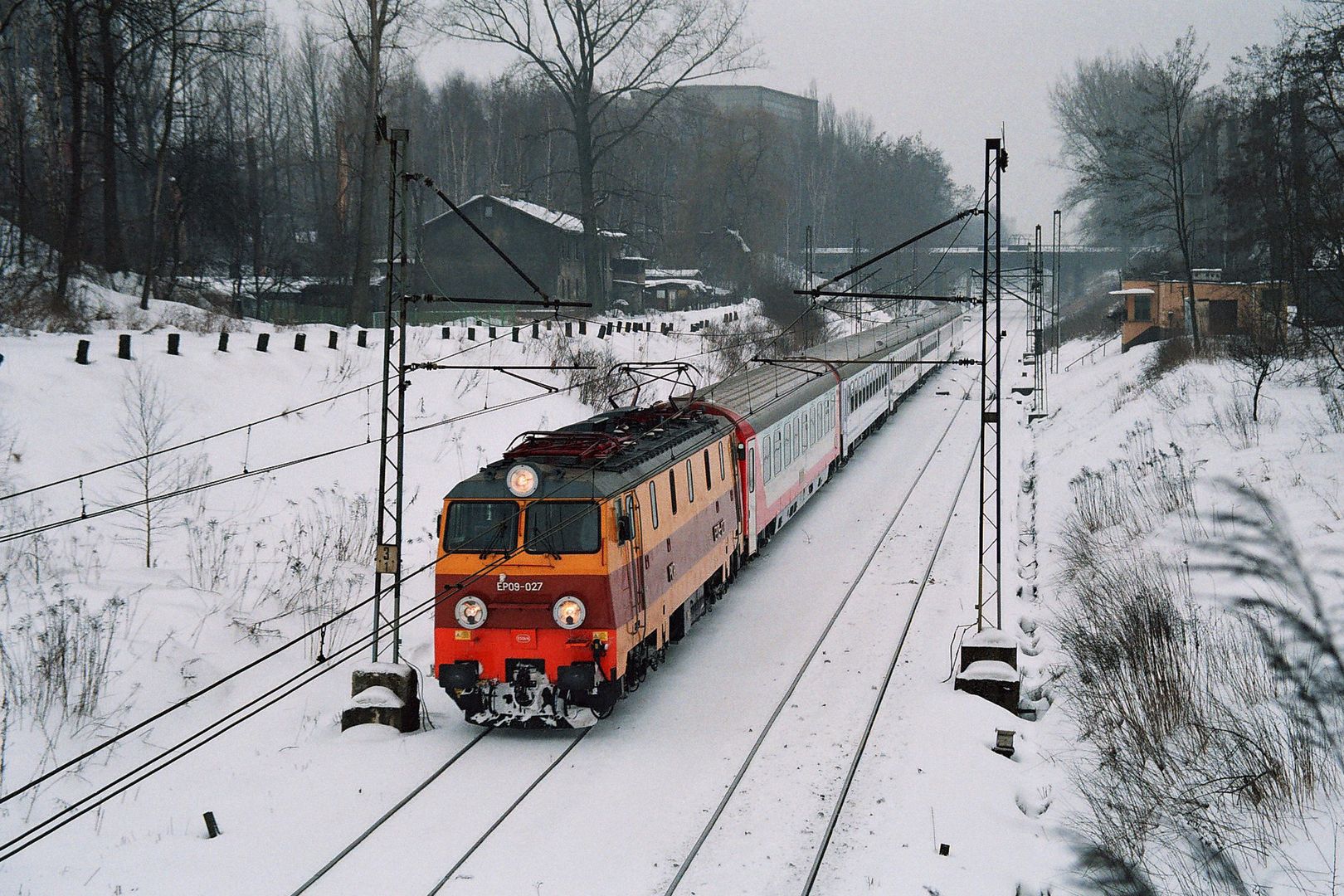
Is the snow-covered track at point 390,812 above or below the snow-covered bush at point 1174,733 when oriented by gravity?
below

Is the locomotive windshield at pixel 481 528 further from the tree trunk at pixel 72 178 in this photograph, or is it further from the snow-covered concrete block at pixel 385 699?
the tree trunk at pixel 72 178

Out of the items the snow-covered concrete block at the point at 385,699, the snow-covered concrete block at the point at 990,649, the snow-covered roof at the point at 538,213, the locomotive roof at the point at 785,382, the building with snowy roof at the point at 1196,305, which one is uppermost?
the snow-covered roof at the point at 538,213

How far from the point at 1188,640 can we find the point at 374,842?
9.32m

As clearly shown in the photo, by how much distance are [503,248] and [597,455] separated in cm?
4901

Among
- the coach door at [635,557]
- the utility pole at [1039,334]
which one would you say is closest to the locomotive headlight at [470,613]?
the coach door at [635,557]

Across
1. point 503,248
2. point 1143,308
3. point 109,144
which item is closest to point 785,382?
point 109,144

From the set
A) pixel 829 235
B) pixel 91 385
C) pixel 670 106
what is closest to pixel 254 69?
pixel 670 106

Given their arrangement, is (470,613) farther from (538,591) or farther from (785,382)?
(785,382)

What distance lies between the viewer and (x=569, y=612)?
1323 cm

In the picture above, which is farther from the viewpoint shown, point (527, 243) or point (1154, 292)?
point (527, 243)

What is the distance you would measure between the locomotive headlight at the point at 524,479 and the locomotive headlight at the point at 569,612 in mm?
1231

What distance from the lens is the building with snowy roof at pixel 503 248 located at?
6019 cm

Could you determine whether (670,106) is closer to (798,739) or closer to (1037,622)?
(1037,622)

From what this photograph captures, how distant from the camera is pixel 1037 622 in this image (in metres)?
18.2
